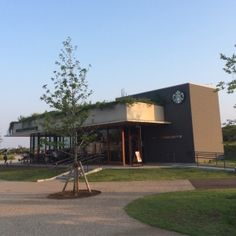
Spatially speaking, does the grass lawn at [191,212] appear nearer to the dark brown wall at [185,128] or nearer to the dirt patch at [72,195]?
Result: the dirt patch at [72,195]

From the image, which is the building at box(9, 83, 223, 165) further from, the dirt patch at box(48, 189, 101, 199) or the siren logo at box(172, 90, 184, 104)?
the dirt patch at box(48, 189, 101, 199)

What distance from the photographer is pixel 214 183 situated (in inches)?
672

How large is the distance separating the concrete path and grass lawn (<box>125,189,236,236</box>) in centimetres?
42

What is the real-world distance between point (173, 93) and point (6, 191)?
639 inches

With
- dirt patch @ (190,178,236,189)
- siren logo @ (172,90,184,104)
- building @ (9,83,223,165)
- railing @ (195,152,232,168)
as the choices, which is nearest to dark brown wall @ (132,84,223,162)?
building @ (9,83,223,165)

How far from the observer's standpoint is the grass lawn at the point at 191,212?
851cm

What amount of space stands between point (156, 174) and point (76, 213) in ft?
35.7

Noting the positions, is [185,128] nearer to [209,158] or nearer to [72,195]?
[209,158]

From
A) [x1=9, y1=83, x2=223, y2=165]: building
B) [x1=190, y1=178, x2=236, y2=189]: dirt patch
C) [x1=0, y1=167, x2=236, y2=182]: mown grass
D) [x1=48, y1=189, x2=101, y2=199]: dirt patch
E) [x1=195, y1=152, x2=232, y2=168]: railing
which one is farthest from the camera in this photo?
[x1=195, y1=152, x2=232, y2=168]: railing

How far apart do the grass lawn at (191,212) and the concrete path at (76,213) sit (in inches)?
16.5

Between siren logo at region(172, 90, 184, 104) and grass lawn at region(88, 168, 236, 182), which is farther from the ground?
siren logo at region(172, 90, 184, 104)

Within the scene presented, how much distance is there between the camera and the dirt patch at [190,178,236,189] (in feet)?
52.3

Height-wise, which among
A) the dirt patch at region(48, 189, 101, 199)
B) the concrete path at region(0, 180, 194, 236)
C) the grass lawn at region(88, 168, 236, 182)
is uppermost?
the grass lawn at region(88, 168, 236, 182)

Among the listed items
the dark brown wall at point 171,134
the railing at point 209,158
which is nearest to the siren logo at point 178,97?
the dark brown wall at point 171,134
